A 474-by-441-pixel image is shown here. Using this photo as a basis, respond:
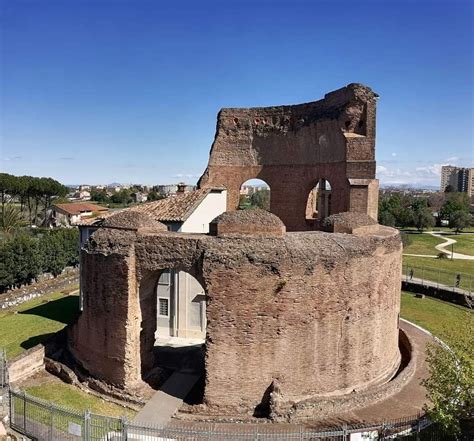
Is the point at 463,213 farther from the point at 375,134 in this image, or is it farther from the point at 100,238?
the point at 100,238

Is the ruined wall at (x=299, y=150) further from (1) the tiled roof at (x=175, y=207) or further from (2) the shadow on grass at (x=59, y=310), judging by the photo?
(2) the shadow on grass at (x=59, y=310)

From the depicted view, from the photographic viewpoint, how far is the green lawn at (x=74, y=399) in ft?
41.6

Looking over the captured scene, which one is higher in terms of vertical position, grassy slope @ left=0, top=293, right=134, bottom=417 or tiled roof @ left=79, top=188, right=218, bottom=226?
tiled roof @ left=79, top=188, right=218, bottom=226

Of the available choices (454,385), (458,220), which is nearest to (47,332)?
(454,385)

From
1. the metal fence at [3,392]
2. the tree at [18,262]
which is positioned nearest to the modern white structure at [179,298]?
the metal fence at [3,392]

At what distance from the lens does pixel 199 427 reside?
1176cm

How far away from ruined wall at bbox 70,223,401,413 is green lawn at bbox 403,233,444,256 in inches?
1563

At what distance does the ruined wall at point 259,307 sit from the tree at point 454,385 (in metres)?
3.02

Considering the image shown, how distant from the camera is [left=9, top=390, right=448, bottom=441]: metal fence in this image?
10328 millimetres

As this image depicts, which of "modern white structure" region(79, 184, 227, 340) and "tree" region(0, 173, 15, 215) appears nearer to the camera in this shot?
"modern white structure" region(79, 184, 227, 340)

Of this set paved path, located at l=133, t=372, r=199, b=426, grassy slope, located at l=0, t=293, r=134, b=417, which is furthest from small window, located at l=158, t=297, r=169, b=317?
paved path, located at l=133, t=372, r=199, b=426

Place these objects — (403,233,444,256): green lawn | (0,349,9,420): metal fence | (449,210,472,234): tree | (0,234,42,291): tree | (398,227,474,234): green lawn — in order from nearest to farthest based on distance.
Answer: (0,349,9,420): metal fence < (0,234,42,291): tree < (403,233,444,256): green lawn < (449,210,472,234): tree < (398,227,474,234): green lawn

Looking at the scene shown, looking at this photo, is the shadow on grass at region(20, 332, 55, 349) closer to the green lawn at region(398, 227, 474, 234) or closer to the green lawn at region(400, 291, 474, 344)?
the green lawn at region(400, 291, 474, 344)

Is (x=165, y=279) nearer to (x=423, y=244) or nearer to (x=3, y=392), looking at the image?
(x=3, y=392)
